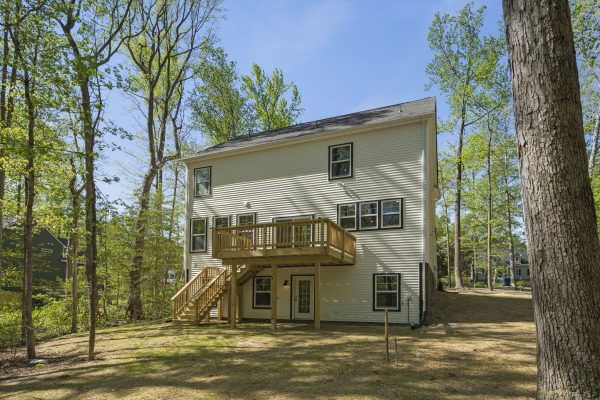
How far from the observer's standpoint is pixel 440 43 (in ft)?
85.3

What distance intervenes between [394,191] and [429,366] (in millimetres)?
7757

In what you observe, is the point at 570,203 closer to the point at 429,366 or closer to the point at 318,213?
the point at 429,366

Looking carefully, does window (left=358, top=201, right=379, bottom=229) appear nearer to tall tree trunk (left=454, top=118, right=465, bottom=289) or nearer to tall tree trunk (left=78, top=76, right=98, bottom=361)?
tall tree trunk (left=78, top=76, right=98, bottom=361)

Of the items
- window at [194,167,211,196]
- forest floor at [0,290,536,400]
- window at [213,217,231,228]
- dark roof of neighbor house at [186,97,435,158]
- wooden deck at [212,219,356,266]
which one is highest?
dark roof of neighbor house at [186,97,435,158]

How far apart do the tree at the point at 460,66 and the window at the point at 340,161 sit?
36.6ft

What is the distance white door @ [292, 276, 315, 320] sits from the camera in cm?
1634

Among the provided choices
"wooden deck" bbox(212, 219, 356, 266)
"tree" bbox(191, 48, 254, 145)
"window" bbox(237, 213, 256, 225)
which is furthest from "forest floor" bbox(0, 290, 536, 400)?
"tree" bbox(191, 48, 254, 145)

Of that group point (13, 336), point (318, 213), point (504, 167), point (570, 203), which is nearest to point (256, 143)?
point (318, 213)

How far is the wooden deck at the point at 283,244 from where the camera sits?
13156 mm

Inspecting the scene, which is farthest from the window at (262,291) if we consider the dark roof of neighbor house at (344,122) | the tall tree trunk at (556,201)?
the tall tree trunk at (556,201)

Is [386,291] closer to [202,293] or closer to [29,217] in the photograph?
[202,293]

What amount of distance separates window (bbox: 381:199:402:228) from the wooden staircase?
208 inches

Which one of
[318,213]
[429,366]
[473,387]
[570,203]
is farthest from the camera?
[318,213]

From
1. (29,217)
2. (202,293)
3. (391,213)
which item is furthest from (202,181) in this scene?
(391,213)
